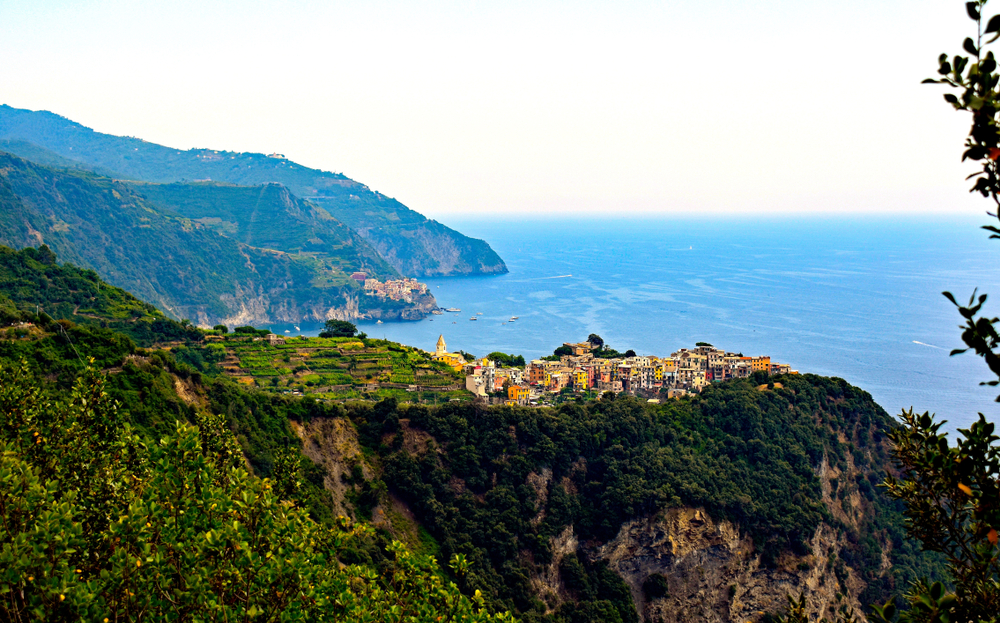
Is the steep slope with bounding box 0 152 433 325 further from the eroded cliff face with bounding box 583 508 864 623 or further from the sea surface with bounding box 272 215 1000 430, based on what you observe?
the eroded cliff face with bounding box 583 508 864 623

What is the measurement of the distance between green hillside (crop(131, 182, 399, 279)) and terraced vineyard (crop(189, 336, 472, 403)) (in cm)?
8674

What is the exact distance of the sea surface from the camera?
204 feet

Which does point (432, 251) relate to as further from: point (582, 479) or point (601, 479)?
point (601, 479)

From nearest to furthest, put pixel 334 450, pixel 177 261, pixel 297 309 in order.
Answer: pixel 334 450 → pixel 177 261 → pixel 297 309

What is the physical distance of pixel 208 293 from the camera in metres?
105

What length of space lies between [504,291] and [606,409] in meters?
88.7

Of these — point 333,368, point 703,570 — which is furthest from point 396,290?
point 703,570

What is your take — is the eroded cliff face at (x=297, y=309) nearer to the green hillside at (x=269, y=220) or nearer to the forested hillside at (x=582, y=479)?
the green hillside at (x=269, y=220)

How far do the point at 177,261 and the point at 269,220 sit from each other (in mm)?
34862

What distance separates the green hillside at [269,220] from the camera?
133 meters

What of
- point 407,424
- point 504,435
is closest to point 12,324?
point 407,424

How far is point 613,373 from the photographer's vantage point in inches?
1779

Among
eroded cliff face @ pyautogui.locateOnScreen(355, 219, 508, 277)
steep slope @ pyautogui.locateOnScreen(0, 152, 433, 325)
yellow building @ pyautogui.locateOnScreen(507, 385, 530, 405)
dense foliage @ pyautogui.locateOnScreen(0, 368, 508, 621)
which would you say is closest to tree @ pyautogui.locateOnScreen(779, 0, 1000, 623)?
dense foliage @ pyautogui.locateOnScreen(0, 368, 508, 621)

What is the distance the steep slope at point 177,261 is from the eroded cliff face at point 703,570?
3225 inches
